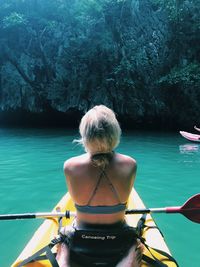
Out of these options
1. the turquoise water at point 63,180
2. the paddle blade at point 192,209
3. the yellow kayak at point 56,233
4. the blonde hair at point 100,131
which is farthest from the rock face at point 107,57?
the blonde hair at point 100,131

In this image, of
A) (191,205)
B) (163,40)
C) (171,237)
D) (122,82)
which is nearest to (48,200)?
(171,237)

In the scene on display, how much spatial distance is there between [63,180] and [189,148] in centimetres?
515

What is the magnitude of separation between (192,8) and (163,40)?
5.65 ft

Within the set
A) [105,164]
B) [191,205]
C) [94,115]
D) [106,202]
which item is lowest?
[191,205]

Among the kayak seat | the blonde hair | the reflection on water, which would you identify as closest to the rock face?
the reflection on water

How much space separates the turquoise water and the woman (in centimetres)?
156

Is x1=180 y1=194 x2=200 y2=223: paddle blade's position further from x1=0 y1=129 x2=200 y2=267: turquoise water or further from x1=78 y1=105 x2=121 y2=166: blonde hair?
x1=78 y1=105 x2=121 y2=166: blonde hair

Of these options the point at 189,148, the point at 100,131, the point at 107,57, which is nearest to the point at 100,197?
the point at 100,131

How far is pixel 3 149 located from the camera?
35.4 feet

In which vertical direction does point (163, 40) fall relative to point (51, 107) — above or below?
above

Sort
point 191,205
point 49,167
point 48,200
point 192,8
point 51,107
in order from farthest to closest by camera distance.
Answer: point 51,107
point 192,8
point 49,167
point 48,200
point 191,205

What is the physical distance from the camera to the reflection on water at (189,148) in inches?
405

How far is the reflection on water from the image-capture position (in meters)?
10.3

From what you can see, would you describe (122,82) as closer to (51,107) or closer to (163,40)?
(163,40)
